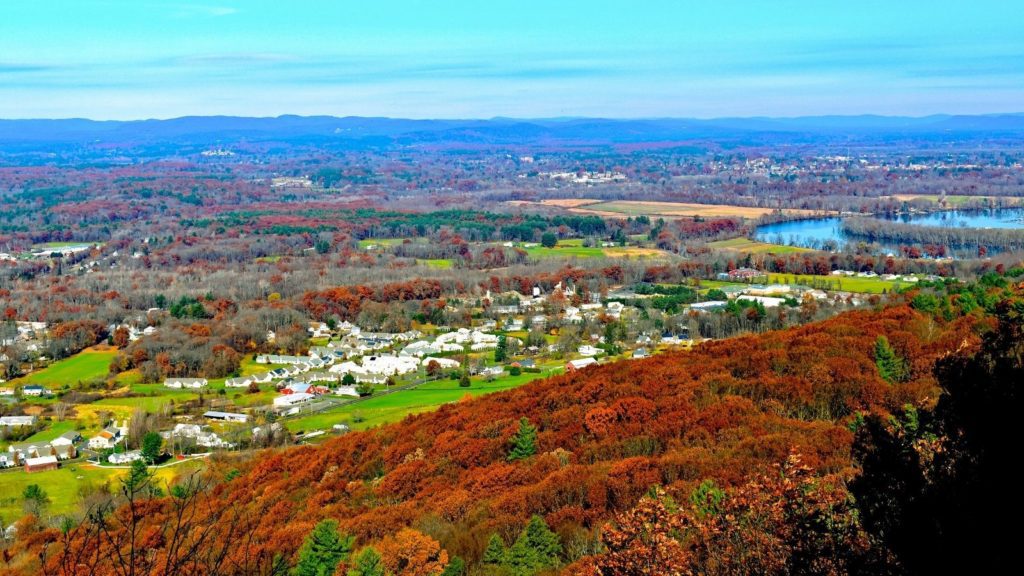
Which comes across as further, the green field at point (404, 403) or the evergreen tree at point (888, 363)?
the green field at point (404, 403)

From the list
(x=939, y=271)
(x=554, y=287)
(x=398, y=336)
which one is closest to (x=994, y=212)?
(x=939, y=271)

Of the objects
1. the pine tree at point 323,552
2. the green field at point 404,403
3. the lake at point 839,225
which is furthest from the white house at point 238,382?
the lake at point 839,225

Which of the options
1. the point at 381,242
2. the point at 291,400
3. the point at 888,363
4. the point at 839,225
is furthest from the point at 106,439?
the point at 839,225

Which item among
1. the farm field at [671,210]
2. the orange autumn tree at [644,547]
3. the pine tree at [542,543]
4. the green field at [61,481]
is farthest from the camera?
the farm field at [671,210]

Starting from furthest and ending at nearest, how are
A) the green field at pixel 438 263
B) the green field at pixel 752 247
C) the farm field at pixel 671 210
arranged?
the farm field at pixel 671 210
the green field at pixel 752 247
the green field at pixel 438 263

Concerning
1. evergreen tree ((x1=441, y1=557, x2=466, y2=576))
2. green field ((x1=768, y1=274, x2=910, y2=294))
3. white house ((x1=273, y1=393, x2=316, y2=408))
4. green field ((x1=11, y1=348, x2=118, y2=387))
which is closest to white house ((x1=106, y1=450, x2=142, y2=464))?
white house ((x1=273, y1=393, x2=316, y2=408))

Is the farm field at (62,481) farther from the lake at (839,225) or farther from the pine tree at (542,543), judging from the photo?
the lake at (839,225)

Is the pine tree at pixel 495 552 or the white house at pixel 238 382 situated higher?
the pine tree at pixel 495 552
